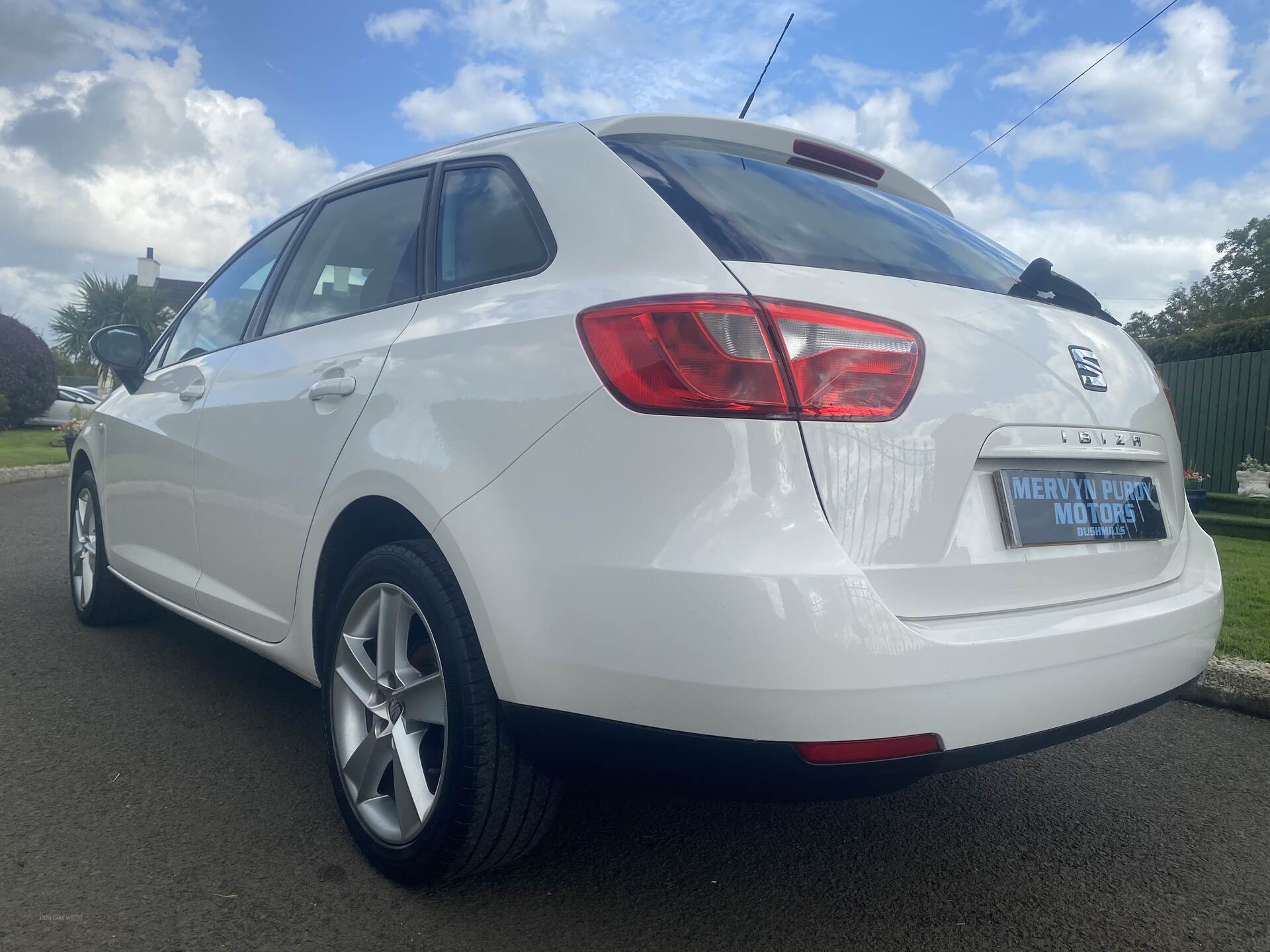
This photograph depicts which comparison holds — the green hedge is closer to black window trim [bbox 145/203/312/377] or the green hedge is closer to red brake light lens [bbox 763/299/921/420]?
black window trim [bbox 145/203/312/377]

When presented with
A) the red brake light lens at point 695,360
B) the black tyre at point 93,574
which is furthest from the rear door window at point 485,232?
the black tyre at point 93,574

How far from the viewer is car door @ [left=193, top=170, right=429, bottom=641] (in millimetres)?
A: 2533

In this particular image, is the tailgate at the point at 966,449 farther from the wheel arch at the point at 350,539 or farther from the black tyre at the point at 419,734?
the wheel arch at the point at 350,539

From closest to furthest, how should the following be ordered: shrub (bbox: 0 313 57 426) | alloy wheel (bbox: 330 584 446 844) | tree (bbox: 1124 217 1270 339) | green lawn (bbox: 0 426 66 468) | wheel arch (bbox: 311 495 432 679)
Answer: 1. alloy wheel (bbox: 330 584 446 844)
2. wheel arch (bbox: 311 495 432 679)
3. green lawn (bbox: 0 426 66 468)
4. shrub (bbox: 0 313 57 426)
5. tree (bbox: 1124 217 1270 339)

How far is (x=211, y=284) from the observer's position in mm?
3971

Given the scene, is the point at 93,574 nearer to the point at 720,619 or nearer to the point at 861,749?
the point at 720,619

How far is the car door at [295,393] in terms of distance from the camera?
2533 mm

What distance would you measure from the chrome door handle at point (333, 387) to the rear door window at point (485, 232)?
318 millimetres

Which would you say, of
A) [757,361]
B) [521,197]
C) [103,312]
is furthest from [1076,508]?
[103,312]

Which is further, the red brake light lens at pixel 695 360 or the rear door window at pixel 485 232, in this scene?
the rear door window at pixel 485 232

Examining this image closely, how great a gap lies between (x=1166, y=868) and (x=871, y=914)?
2.68ft

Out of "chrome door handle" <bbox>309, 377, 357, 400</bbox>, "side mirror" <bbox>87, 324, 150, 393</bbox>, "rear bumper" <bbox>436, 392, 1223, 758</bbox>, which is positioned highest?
"side mirror" <bbox>87, 324, 150, 393</bbox>

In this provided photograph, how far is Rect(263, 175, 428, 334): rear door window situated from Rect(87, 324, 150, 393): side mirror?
1209mm

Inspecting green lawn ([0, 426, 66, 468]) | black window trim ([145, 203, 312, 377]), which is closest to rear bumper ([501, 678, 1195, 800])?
black window trim ([145, 203, 312, 377])
